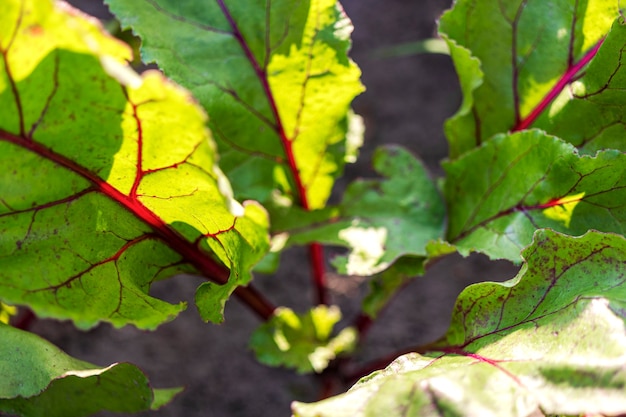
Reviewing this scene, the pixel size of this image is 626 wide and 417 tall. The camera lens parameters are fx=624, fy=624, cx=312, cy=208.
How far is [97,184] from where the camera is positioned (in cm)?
72

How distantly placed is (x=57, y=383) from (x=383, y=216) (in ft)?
1.86

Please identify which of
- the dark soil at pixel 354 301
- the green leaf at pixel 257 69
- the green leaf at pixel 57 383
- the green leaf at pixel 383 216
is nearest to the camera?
the green leaf at pixel 57 383

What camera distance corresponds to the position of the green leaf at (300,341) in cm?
111

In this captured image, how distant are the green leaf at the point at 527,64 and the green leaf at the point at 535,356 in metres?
0.27

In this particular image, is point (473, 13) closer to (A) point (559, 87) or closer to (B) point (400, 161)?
(A) point (559, 87)

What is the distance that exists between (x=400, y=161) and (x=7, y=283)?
0.66m

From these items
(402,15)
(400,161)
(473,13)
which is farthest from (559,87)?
(402,15)

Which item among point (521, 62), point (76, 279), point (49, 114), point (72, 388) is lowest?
point (72, 388)

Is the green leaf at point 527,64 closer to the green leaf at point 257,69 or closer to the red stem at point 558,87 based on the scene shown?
the red stem at point 558,87

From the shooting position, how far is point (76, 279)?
2.62 feet

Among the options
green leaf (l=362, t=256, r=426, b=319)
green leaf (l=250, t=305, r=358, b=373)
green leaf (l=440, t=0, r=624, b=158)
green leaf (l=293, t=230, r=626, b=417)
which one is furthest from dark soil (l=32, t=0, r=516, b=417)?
green leaf (l=293, t=230, r=626, b=417)

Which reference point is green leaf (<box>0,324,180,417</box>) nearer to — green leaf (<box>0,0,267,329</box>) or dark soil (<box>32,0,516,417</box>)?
green leaf (<box>0,0,267,329</box>)

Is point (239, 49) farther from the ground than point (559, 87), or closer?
farther from the ground

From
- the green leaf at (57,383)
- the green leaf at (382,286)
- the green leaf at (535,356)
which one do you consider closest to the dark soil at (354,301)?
the green leaf at (382,286)
